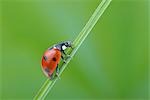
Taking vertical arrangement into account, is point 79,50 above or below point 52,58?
above

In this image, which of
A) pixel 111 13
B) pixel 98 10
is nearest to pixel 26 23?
pixel 111 13

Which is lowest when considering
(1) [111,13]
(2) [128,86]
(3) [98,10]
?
(3) [98,10]

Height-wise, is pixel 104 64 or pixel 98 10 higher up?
pixel 104 64

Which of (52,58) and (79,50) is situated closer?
(52,58)

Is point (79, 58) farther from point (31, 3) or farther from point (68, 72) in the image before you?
A: point (31, 3)

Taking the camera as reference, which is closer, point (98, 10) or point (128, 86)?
point (98, 10)

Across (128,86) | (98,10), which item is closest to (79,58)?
(128,86)

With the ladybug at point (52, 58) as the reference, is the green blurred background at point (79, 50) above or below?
above
